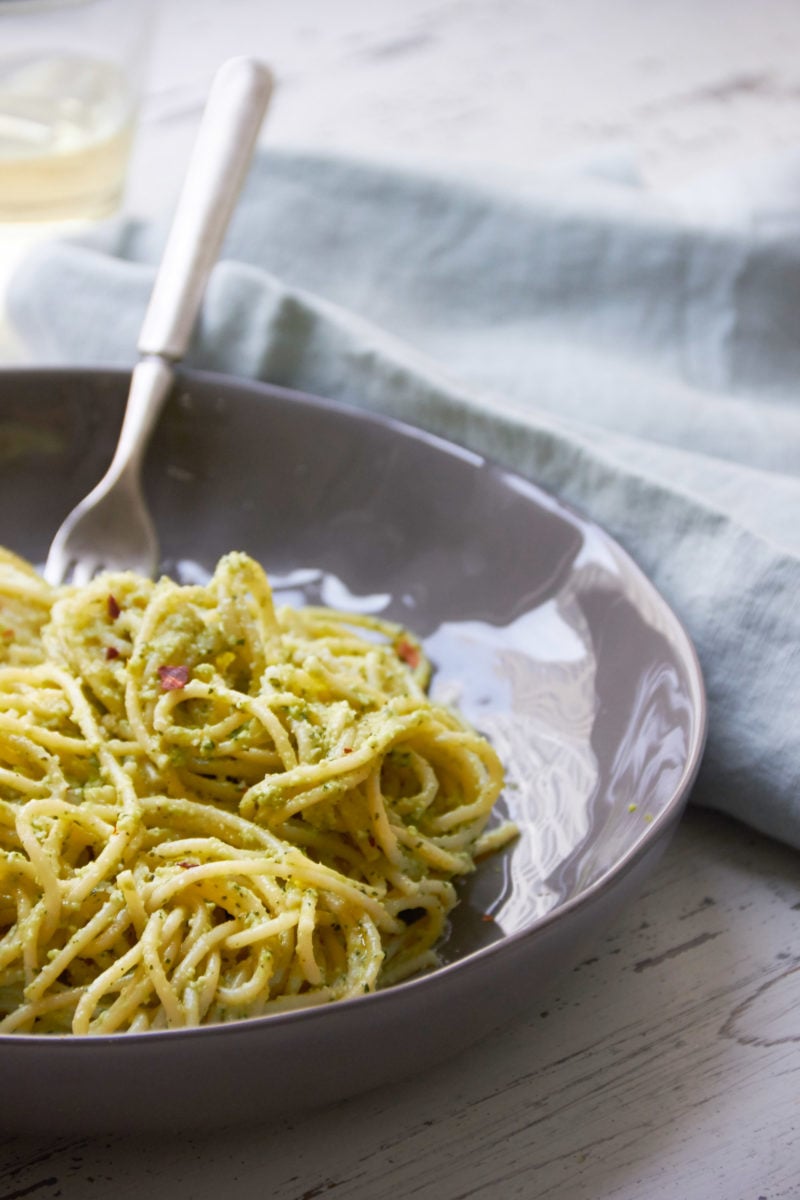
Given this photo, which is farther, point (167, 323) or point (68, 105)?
point (68, 105)

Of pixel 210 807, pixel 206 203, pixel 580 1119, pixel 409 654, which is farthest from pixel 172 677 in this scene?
pixel 206 203

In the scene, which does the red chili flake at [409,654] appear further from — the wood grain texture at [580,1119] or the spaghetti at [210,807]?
the wood grain texture at [580,1119]

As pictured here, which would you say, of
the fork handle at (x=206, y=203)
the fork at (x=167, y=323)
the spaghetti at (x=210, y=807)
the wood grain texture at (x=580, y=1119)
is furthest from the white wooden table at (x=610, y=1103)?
the fork handle at (x=206, y=203)

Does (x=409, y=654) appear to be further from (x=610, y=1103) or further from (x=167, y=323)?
(x=610, y=1103)

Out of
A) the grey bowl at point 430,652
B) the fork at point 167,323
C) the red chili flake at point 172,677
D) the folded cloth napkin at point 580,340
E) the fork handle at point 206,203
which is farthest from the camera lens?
the fork handle at point 206,203

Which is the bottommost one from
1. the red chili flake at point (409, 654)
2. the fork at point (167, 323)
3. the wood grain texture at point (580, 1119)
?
the wood grain texture at point (580, 1119)

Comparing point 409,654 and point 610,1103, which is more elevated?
point 409,654
